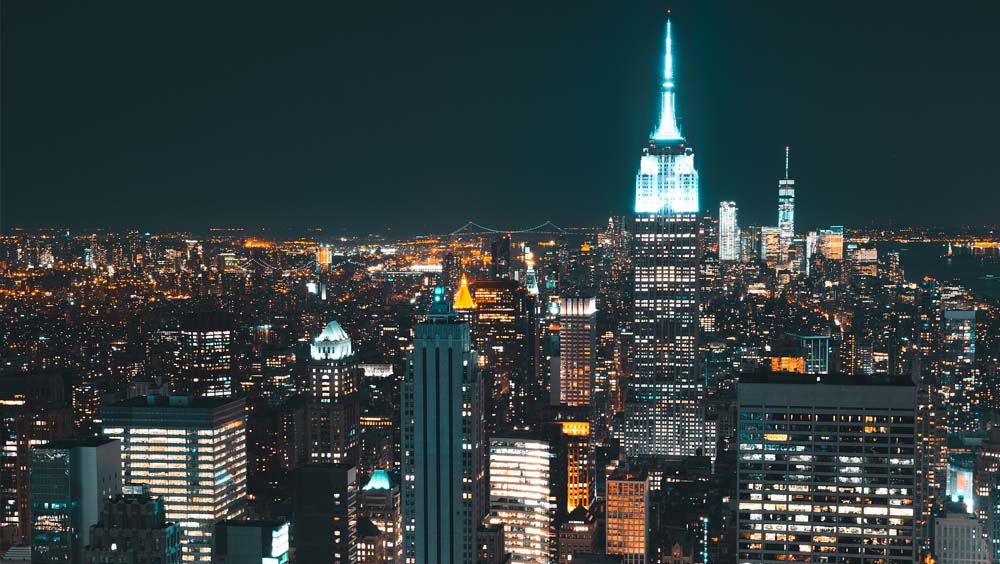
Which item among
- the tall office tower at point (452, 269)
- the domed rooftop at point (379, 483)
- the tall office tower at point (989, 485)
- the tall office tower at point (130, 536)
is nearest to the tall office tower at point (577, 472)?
the tall office tower at point (452, 269)

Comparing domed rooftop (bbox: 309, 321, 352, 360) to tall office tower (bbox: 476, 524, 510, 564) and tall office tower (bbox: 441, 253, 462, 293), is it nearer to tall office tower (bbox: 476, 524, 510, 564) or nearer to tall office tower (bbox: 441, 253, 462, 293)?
tall office tower (bbox: 441, 253, 462, 293)

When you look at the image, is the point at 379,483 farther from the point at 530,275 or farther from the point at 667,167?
the point at 667,167

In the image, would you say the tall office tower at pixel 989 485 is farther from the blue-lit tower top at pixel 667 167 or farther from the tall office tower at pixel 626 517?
the blue-lit tower top at pixel 667 167

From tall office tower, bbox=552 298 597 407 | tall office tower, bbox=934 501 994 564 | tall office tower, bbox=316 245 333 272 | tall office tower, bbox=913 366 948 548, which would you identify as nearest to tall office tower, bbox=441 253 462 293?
tall office tower, bbox=316 245 333 272

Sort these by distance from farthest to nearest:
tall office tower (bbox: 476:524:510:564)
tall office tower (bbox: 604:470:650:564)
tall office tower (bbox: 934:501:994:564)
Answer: tall office tower (bbox: 604:470:650:564)
tall office tower (bbox: 934:501:994:564)
tall office tower (bbox: 476:524:510:564)

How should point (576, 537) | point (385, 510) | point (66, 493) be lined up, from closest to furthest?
point (66, 493) → point (385, 510) → point (576, 537)

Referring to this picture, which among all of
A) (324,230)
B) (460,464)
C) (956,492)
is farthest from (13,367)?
(956,492)

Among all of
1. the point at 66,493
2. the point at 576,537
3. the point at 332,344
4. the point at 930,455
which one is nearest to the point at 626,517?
the point at 576,537
